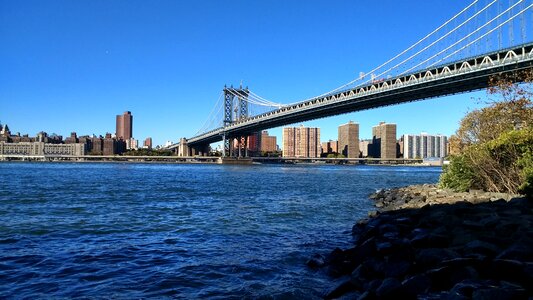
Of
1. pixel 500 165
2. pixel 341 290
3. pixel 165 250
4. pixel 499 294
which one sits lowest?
pixel 165 250

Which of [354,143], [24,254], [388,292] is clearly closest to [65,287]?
[24,254]

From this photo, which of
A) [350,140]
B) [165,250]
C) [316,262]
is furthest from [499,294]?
[350,140]

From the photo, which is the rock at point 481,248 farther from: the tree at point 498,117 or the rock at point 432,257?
the tree at point 498,117

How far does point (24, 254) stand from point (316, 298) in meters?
5.81

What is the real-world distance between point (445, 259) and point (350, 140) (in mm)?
151110

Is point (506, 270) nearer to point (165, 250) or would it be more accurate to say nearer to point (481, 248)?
point (481, 248)

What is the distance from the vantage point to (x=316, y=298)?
5777mm

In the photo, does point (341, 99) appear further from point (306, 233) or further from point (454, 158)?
point (306, 233)

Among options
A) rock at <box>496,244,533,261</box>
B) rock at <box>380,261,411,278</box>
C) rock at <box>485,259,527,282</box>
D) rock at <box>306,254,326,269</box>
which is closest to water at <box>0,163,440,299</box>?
rock at <box>306,254,326,269</box>

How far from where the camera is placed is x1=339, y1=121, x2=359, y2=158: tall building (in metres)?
154

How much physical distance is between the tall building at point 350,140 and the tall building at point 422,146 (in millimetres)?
26432

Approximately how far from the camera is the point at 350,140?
154 metres

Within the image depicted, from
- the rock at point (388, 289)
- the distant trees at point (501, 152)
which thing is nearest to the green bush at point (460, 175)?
the distant trees at point (501, 152)

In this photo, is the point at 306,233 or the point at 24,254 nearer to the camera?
the point at 24,254
